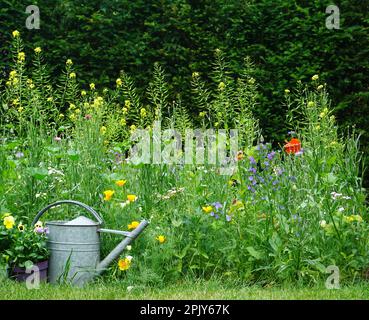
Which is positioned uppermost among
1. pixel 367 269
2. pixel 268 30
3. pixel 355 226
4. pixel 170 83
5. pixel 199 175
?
pixel 268 30

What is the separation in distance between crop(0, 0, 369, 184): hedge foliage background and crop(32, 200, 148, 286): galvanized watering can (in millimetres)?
3144

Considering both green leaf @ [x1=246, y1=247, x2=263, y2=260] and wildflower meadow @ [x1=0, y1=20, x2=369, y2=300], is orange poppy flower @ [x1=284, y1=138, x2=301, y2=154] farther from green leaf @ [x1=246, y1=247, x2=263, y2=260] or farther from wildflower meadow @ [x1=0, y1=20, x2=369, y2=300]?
green leaf @ [x1=246, y1=247, x2=263, y2=260]

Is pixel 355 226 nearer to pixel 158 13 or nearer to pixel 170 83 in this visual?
pixel 170 83

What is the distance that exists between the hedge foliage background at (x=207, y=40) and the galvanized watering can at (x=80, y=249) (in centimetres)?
314

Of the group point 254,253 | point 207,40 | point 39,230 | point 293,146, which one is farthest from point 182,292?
point 207,40

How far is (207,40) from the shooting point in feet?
22.7

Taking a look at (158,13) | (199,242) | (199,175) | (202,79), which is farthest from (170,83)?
(199,242)

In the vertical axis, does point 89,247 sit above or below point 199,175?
below

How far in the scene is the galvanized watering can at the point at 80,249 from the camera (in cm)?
388

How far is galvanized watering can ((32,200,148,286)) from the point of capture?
3879 millimetres

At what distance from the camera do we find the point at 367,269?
13.5 ft

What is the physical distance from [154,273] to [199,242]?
0.37 metres

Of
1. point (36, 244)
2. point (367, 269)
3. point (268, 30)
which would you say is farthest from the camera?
point (268, 30)

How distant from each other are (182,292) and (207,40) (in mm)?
3876
